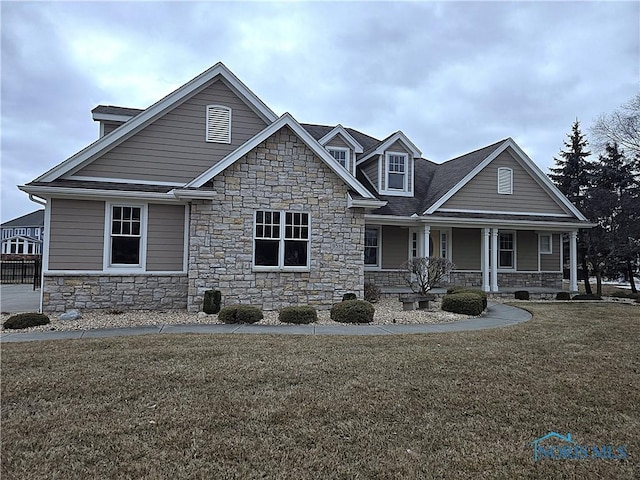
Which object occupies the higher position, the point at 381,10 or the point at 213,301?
the point at 381,10

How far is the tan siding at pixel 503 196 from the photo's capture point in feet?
55.8

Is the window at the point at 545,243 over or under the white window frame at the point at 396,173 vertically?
under

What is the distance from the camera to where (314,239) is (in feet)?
39.9

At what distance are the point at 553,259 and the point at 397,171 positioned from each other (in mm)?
8675

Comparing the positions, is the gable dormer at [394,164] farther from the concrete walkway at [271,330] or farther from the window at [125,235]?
the window at [125,235]

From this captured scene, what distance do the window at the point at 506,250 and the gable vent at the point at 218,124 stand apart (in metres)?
12.8

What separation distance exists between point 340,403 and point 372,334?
158 inches

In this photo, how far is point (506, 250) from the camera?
61.2 ft

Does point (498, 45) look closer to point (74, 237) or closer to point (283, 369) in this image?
point (283, 369)

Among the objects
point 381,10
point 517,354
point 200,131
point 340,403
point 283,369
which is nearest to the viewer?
point 340,403

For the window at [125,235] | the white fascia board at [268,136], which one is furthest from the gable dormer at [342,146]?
the window at [125,235]

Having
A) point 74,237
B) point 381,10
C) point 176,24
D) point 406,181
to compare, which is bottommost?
point 74,237

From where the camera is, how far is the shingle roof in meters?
47.0

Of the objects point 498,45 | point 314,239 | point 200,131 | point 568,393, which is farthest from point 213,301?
point 498,45
